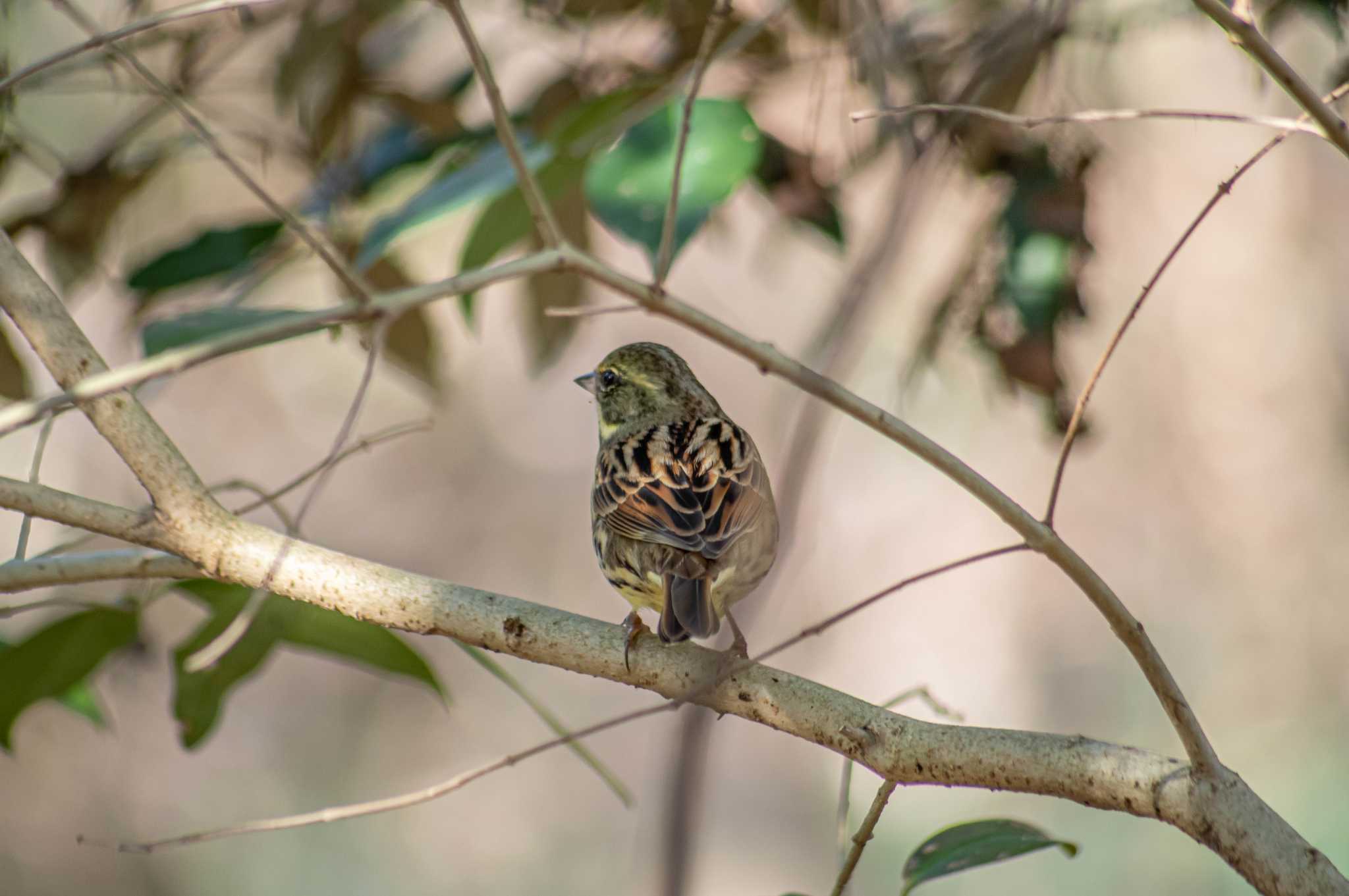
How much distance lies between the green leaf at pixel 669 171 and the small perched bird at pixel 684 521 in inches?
22.9

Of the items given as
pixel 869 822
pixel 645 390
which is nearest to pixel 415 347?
pixel 645 390

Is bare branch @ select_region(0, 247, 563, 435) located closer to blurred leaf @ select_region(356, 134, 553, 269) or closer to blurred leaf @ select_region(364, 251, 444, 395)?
blurred leaf @ select_region(356, 134, 553, 269)

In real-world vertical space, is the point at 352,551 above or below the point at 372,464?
below

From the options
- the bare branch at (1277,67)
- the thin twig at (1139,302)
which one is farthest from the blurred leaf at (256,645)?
the bare branch at (1277,67)

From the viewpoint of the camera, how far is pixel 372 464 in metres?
9.98

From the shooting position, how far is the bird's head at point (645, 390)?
359 cm

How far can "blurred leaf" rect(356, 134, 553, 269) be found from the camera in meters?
2.73

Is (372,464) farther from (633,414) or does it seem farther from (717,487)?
(717,487)

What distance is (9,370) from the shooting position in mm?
3129

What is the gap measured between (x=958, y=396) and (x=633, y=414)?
17.2 feet

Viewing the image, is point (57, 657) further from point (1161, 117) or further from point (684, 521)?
point (1161, 117)

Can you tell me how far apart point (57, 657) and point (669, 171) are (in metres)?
1.67

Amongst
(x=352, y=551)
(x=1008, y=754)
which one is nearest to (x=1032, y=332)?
(x=1008, y=754)

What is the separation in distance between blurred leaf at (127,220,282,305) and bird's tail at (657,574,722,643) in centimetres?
166
